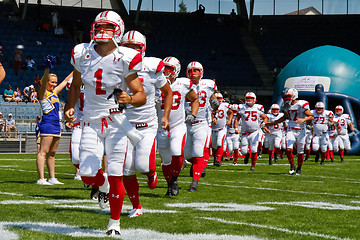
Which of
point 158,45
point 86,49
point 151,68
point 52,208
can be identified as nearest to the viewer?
point 86,49

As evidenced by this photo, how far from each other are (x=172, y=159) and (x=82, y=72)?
3.32 meters

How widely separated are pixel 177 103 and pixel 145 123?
6.04 ft

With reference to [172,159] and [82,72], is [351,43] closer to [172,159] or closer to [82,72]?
[172,159]

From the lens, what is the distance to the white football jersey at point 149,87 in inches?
260

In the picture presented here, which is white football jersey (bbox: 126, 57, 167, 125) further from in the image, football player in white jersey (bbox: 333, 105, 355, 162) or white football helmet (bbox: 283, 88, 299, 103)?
football player in white jersey (bbox: 333, 105, 355, 162)

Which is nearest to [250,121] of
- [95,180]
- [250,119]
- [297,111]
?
[250,119]

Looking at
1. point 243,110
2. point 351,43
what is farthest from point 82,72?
point 351,43

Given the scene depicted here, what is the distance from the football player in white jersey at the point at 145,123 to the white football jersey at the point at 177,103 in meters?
1.31

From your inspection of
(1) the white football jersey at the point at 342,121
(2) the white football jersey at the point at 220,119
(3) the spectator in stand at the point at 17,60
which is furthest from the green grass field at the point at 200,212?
(3) the spectator in stand at the point at 17,60

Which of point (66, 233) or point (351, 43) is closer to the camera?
point (66, 233)

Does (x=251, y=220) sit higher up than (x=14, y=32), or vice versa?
(x=14, y=32)

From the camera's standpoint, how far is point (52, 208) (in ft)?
20.8

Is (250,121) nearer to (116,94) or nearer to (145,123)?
(145,123)

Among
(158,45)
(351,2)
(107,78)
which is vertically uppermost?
(351,2)
